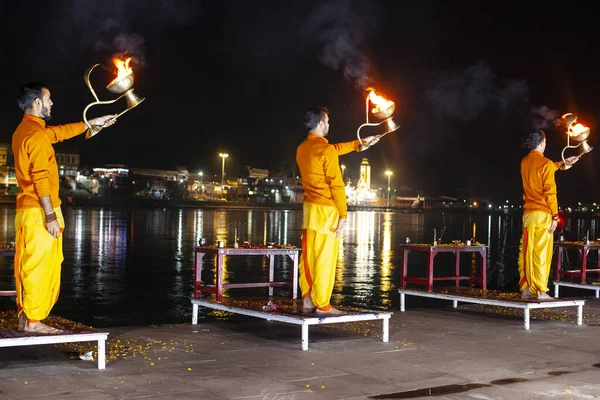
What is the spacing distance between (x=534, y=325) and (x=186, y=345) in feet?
17.8

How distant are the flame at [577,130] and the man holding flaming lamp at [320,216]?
5437mm

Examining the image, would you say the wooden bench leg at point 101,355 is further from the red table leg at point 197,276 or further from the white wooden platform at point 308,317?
the red table leg at point 197,276

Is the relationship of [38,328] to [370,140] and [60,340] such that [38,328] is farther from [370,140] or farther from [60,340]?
[370,140]

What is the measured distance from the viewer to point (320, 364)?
819cm

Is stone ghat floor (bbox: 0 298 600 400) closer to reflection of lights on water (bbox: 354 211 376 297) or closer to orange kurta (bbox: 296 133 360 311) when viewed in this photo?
orange kurta (bbox: 296 133 360 311)

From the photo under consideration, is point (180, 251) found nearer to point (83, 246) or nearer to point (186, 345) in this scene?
point (83, 246)

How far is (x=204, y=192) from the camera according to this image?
192000mm

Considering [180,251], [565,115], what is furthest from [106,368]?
[180,251]

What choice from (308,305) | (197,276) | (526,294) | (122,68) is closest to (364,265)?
(526,294)

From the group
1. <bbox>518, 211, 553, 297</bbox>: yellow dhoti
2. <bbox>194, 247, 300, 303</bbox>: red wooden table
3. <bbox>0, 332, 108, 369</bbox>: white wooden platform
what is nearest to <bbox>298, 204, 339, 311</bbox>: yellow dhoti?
<bbox>194, 247, 300, 303</bbox>: red wooden table

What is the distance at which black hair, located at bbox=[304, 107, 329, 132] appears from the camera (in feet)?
32.2

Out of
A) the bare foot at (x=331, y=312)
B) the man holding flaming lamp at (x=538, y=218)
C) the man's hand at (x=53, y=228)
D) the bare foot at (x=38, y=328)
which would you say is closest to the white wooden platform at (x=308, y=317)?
the bare foot at (x=331, y=312)

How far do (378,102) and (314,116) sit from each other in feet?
3.46

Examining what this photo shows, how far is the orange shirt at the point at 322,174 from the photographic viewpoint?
374 inches
